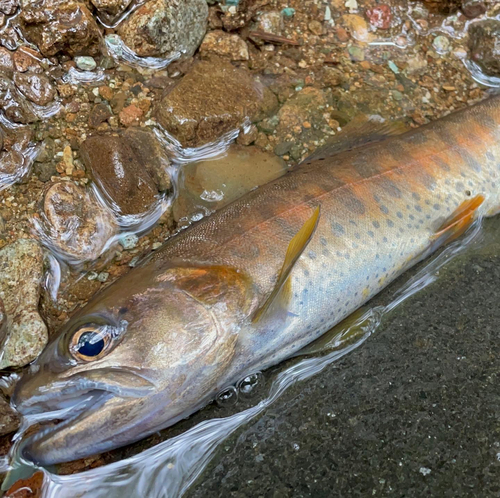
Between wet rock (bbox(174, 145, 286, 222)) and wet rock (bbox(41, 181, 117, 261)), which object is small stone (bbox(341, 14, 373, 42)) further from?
wet rock (bbox(41, 181, 117, 261))

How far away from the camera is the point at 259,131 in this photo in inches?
141

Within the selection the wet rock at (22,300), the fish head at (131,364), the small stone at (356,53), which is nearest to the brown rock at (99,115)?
the wet rock at (22,300)

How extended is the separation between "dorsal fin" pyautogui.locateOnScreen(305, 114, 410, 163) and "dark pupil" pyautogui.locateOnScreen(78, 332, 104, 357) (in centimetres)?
180

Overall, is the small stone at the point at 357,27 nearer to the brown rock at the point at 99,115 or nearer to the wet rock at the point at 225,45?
the wet rock at the point at 225,45

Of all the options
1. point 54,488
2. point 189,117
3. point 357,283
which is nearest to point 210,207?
point 189,117

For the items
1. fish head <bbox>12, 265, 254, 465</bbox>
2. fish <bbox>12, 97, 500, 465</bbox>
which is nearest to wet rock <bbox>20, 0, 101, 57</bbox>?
fish <bbox>12, 97, 500, 465</bbox>

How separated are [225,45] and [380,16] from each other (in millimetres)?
1445

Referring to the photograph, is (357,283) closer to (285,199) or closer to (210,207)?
(285,199)

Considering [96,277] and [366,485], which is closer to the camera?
[366,485]

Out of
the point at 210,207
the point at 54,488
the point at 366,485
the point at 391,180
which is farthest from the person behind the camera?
the point at 210,207

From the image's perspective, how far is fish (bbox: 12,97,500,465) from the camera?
7.63 feet

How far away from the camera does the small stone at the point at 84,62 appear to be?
3.44m

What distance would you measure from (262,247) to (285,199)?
37 centimetres

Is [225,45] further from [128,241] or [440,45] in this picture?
[440,45]
